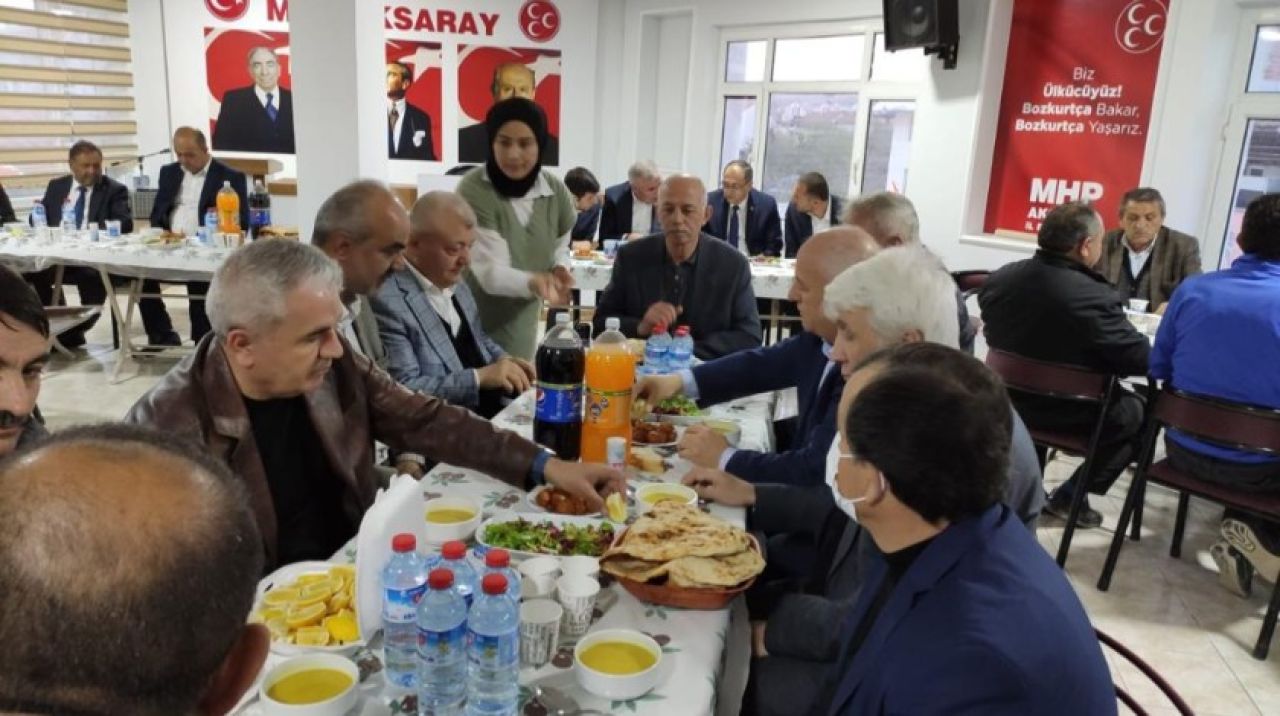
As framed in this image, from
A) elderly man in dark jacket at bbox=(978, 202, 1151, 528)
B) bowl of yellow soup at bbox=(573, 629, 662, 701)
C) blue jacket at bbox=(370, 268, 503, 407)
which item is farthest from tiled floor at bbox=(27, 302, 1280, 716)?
bowl of yellow soup at bbox=(573, 629, 662, 701)

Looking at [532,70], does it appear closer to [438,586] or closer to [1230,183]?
[1230,183]

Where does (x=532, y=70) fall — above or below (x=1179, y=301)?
above

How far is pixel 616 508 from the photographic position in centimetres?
186

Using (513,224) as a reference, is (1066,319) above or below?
below

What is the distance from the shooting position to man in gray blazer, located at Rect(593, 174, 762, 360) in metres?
3.62

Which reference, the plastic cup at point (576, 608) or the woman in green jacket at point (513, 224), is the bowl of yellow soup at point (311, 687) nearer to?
the plastic cup at point (576, 608)

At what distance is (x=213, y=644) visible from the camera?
0.65 metres

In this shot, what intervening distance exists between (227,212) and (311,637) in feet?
16.9

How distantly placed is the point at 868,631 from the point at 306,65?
505 centimetres

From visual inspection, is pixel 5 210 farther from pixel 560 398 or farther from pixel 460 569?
pixel 460 569

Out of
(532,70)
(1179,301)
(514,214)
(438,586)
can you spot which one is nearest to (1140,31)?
(1179,301)

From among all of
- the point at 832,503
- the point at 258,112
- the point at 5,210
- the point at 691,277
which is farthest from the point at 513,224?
the point at 258,112

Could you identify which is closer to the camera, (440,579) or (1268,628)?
(440,579)

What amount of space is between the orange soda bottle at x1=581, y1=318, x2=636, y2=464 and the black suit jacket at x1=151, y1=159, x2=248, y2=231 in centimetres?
506
